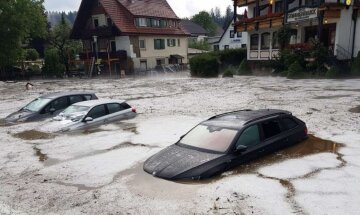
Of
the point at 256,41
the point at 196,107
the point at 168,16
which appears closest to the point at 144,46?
the point at 168,16

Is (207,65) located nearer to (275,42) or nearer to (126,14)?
(275,42)

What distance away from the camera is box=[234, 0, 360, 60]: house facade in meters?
25.8

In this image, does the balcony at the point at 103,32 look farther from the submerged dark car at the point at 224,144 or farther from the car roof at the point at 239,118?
the submerged dark car at the point at 224,144

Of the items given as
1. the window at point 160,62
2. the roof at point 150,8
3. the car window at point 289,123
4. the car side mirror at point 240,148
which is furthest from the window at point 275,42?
the car side mirror at point 240,148

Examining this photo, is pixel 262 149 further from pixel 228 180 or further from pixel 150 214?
pixel 150 214

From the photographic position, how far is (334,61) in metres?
26.0

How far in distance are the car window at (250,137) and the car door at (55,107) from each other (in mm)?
9800

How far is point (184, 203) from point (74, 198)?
2274 millimetres

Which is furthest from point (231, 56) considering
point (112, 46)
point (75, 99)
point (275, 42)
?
point (75, 99)

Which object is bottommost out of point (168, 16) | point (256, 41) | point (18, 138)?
point (18, 138)

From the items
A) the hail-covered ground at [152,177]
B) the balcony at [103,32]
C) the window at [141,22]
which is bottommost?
the hail-covered ground at [152,177]

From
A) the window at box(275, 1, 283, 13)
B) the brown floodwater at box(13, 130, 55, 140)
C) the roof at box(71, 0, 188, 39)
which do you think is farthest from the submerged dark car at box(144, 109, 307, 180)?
the roof at box(71, 0, 188, 39)

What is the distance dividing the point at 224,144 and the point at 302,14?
23.7 meters

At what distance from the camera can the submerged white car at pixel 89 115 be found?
40.6ft
